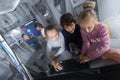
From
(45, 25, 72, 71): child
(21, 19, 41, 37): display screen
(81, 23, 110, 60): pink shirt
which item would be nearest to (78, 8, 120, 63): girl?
(81, 23, 110, 60): pink shirt

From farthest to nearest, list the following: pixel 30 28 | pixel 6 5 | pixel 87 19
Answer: pixel 30 28
pixel 87 19
pixel 6 5

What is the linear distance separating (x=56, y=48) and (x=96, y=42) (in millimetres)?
204

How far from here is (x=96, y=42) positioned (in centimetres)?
87

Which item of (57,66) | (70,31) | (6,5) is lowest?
(57,66)

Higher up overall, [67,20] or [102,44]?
[67,20]

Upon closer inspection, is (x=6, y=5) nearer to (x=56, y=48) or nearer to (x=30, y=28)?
(x=30, y=28)

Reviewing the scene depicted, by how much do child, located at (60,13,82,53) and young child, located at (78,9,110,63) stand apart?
0.04 m

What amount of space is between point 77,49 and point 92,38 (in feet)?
0.34

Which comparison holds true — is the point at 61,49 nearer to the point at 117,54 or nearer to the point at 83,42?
the point at 83,42

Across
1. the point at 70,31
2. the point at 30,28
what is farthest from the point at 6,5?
the point at 70,31

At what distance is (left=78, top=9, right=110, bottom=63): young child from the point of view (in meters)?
0.79

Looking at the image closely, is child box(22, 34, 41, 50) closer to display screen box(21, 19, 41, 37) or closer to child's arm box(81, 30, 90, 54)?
display screen box(21, 19, 41, 37)

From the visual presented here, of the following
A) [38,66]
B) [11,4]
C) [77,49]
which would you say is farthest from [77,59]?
[11,4]

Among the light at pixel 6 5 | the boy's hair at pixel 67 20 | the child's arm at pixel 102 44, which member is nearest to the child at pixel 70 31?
the boy's hair at pixel 67 20
